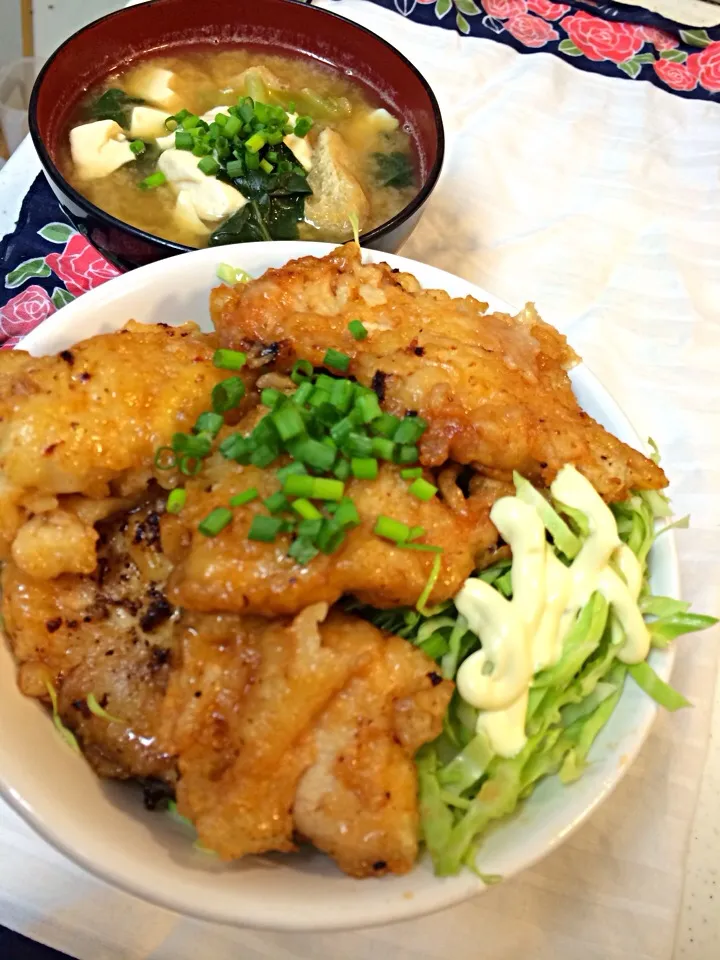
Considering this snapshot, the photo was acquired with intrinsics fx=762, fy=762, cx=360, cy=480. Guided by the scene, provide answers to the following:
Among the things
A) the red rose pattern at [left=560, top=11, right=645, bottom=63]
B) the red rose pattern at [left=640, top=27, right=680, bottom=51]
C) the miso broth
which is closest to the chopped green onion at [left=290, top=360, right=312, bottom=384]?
the miso broth

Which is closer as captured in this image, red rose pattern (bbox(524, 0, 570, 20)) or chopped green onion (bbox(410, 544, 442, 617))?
chopped green onion (bbox(410, 544, 442, 617))

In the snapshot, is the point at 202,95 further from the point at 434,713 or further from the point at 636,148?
the point at 434,713

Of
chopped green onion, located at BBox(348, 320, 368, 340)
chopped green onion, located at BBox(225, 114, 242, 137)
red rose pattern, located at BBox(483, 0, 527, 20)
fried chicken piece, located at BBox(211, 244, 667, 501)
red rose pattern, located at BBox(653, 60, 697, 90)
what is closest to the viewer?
fried chicken piece, located at BBox(211, 244, 667, 501)

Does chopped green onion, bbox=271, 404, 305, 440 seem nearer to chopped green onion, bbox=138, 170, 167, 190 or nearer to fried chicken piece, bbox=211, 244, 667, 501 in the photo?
fried chicken piece, bbox=211, 244, 667, 501

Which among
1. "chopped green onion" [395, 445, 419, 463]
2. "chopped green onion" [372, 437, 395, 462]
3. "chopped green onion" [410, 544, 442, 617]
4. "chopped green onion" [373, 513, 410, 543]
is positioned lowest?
"chopped green onion" [410, 544, 442, 617]

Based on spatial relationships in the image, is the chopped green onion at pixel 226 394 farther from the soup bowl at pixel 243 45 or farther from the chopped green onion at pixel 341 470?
the soup bowl at pixel 243 45

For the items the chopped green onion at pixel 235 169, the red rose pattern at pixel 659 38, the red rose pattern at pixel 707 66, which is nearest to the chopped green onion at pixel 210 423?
the chopped green onion at pixel 235 169
